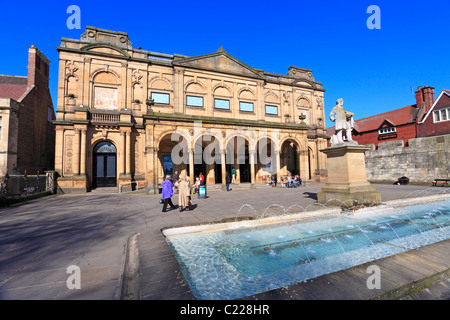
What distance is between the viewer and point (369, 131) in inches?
1261

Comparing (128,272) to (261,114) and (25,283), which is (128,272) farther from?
(261,114)

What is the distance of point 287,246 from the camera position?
158 inches

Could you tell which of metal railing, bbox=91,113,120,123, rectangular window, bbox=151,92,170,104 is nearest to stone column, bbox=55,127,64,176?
metal railing, bbox=91,113,120,123

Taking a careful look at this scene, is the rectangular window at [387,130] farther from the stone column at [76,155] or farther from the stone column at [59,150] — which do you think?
the stone column at [59,150]

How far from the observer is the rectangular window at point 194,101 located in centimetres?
2135

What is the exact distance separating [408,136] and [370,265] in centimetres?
3558

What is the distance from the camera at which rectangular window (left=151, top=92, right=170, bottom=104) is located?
66.4 feet

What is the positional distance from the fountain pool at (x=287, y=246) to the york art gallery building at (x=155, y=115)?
41.9 feet

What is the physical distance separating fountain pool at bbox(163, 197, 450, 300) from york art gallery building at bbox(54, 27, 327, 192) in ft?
41.9

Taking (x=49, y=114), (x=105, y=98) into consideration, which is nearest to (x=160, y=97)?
(x=105, y=98)

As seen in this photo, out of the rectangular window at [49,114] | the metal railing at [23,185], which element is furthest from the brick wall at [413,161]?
the rectangular window at [49,114]

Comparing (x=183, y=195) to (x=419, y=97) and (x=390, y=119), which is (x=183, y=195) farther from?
(x=419, y=97)

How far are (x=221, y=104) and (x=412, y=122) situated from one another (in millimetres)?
27708
